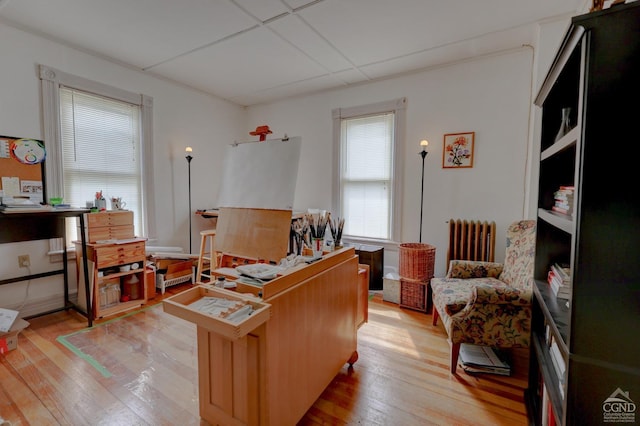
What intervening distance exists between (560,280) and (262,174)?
239 cm

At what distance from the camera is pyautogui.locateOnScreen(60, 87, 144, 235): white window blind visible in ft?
9.47

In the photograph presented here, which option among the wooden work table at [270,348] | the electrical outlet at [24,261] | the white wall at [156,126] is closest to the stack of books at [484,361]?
the wooden work table at [270,348]

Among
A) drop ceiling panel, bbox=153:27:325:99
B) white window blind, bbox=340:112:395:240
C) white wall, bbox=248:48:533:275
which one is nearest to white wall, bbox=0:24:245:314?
drop ceiling panel, bbox=153:27:325:99

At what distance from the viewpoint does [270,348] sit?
119 cm

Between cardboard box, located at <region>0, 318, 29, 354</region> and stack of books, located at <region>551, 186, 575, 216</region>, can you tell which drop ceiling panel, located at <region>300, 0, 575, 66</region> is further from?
cardboard box, located at <region>0, 318, 29, 354</region>

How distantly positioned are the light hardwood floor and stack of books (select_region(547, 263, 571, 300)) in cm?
78

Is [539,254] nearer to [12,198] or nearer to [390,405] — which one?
[390,405]

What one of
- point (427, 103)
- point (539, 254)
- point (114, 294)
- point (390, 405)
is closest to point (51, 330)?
point (114, 294)

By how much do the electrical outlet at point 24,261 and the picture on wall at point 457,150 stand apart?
432 cm

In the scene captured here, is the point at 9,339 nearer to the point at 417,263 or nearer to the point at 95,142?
the point at 95,142

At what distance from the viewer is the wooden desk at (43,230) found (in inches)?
92.7

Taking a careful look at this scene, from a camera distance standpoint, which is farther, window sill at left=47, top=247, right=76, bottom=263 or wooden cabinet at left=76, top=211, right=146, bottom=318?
window sill at left=47, top=247, right=76, bottom=263

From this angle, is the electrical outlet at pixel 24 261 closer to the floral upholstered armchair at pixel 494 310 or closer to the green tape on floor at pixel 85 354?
the green tape on floor at pixel 85 354

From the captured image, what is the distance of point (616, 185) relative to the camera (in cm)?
81
